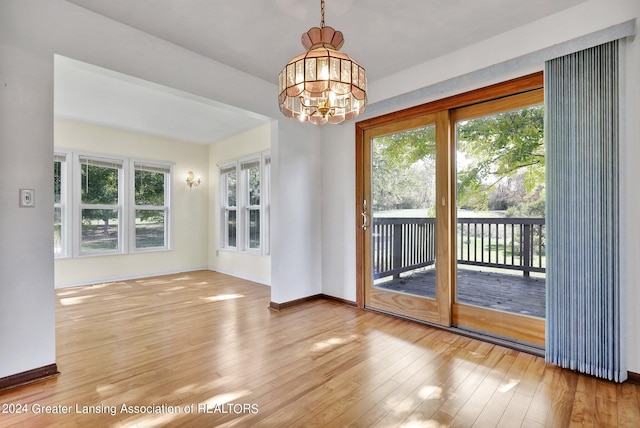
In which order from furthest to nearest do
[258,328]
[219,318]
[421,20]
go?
1. [219,318]
2. [258,328]
3. [421,20]

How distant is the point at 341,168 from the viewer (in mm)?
3945

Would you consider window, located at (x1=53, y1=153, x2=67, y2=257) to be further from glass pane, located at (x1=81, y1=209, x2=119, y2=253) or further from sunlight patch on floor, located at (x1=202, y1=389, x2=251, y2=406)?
sunlight patch on floor, located at (x1=202, y1=389, x2=251, y2=406)

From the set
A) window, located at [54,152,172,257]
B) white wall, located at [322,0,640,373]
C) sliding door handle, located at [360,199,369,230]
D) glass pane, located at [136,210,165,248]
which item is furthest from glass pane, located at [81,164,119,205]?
sliding door handle, located at [360,199,369,230]

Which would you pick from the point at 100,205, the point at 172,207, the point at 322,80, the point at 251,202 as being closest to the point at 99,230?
the point at 100,205

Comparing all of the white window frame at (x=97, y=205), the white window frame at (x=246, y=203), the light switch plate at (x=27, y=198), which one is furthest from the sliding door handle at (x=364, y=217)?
the white window frame at (x=97, y=205)

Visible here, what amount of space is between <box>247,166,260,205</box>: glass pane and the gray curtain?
4205 millimetres

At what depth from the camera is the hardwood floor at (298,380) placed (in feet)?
5.59

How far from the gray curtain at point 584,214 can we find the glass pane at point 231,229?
4.98 meters

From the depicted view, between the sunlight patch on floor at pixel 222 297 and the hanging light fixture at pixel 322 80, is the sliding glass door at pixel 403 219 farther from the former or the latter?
the sunlight patch on floor at pixel 222 297

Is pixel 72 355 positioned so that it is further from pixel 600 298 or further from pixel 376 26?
pixel 600 298

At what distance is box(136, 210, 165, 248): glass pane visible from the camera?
5.69 metres

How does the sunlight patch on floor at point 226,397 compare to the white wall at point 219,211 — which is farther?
the white wall at point 219,211

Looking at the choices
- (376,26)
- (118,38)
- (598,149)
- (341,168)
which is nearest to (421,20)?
(376,26)

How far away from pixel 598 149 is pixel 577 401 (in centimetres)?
164
